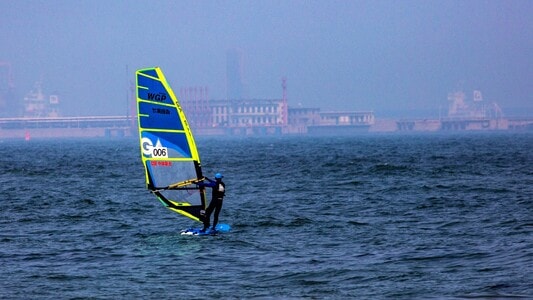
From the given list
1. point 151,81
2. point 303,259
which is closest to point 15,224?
point 151,81

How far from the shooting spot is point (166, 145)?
2505 centimetres

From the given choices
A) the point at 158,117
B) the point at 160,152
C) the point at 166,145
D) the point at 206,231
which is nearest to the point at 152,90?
the point at 158,117

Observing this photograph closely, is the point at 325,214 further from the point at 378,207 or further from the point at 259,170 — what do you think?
the point at 259,170

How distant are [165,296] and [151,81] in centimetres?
775

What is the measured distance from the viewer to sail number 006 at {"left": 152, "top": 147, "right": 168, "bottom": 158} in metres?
25.0

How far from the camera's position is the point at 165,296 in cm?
1823

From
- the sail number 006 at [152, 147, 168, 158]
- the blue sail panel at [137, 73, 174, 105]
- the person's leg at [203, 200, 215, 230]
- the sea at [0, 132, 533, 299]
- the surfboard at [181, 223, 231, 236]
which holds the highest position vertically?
the blue sail panel at [137, 73, 174, 105]

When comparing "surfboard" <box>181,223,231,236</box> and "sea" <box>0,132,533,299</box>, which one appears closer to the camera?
"sea" <box>0,132,533,299</box>

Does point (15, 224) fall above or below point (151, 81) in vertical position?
below

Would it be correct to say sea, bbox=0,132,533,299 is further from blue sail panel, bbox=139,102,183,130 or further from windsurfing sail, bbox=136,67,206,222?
blue sail panel, bbox=139,102,183,130

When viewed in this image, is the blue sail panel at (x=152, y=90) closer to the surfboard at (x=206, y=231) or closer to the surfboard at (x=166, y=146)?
the surfboard at (x=166, y=146)

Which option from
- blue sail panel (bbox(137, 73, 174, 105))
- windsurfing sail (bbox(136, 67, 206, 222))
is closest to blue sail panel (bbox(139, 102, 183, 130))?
windsurfing sail (bbox(136, 67, 206, 222))

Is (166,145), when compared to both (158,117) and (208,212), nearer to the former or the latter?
(158,117)

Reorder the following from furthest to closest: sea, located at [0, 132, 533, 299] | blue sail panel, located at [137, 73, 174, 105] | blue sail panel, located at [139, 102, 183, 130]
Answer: blue sail panel, located at [139, 102, 183, 130] < blue sail panel, located at [137, 73, 174, 105] < sea, located at [0, 132, 533, 299]
